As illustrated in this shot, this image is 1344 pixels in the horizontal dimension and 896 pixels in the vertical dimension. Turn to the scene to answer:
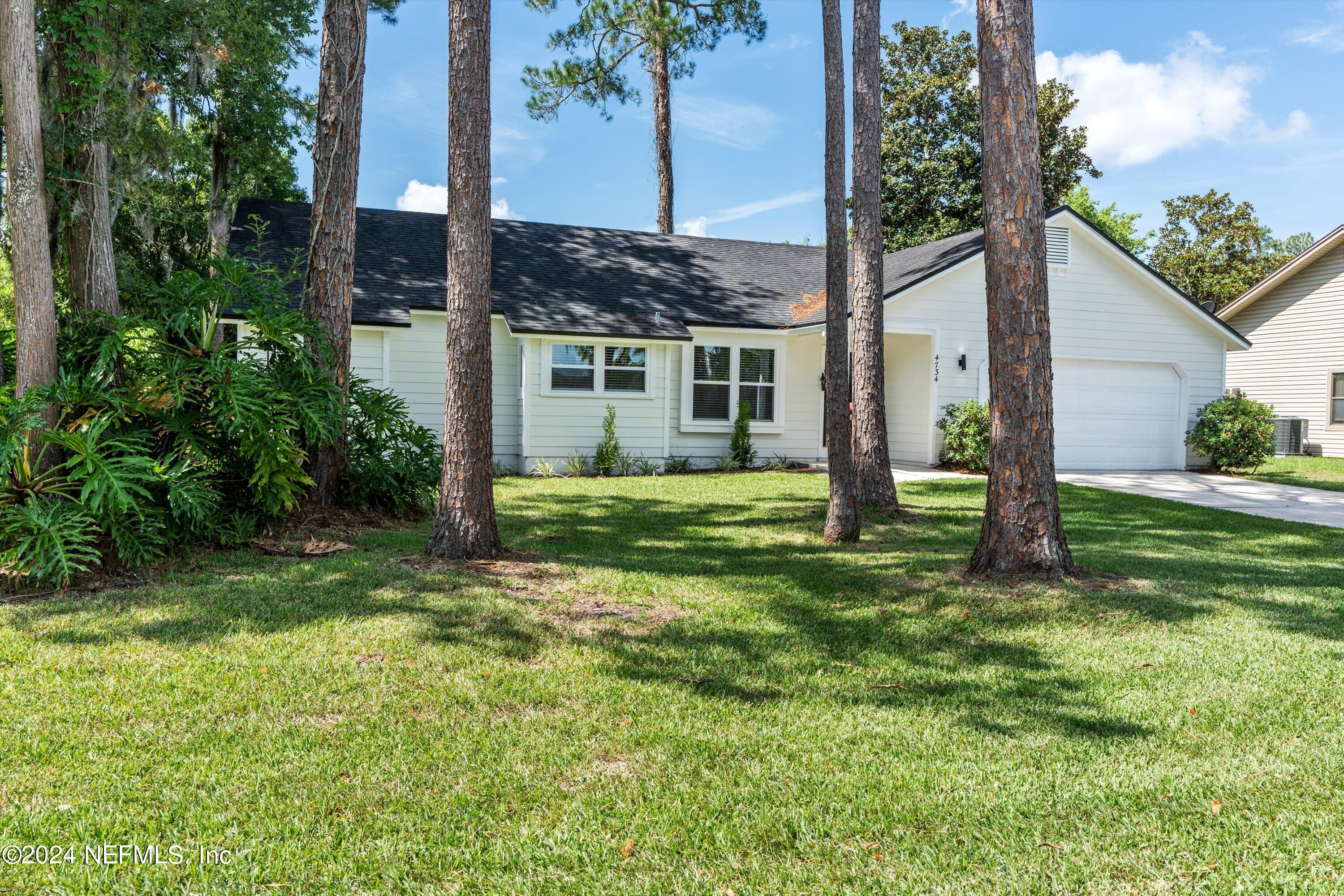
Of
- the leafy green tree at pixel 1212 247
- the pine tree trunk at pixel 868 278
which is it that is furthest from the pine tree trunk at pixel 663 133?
the leafy green tree at pixel 1212 247

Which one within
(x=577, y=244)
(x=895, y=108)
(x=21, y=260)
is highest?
(x=895, y=108)

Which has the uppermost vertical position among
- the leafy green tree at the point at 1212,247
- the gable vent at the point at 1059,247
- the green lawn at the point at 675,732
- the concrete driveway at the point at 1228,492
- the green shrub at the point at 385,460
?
the leafy green tree at the point at 1212,247

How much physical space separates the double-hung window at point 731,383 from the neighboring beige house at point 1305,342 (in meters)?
13.9

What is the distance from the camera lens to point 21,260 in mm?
5797

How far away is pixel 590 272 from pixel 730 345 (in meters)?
3.33

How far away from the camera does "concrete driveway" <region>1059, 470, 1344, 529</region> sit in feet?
33.9

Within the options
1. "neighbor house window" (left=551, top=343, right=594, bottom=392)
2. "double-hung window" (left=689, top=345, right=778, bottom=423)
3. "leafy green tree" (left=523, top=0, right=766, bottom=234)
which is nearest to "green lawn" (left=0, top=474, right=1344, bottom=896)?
"neighbor house window" (left=551, top=343, right=594, bottom=392)

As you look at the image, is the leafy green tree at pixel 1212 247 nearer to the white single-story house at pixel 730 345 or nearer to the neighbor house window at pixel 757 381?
the white single-story house at pixel 730 345

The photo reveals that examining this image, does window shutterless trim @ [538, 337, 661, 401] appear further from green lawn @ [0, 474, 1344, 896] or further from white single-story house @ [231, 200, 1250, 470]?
green lawn @ [0, 474, 1344, 896]

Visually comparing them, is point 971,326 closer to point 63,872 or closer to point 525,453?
point 525,453

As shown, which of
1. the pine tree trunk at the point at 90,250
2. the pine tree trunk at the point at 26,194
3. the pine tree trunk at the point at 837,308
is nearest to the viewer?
the pine tree trunk at the point at 26,194

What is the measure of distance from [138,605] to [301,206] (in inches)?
506

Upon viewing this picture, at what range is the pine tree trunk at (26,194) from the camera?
5.76m

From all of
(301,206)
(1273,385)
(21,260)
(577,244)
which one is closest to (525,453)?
(577,244)
